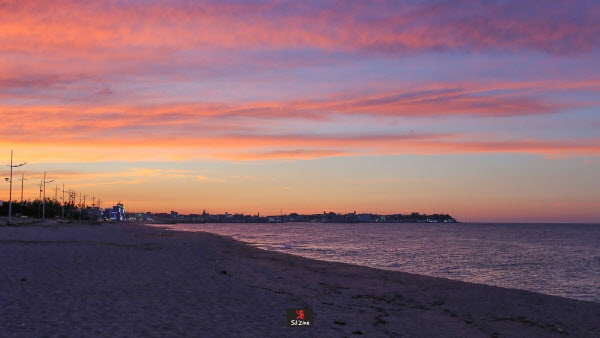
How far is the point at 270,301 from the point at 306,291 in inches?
198

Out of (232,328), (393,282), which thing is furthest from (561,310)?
(232,328)

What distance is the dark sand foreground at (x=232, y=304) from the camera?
1276 centimetres

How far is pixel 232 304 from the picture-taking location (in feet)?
55.3

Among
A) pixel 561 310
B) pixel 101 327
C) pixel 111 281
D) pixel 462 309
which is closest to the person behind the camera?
pixel 101 327

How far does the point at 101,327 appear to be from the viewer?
38.8 feet

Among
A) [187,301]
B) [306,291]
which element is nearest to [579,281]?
[306,291]

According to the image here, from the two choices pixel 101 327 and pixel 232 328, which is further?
pixel 232 328

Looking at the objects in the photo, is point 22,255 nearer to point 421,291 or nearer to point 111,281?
point 111,281

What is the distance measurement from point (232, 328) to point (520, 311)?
15.7 meters

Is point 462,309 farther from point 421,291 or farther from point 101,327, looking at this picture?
point 101,327

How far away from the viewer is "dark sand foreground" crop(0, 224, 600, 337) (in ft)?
41.9

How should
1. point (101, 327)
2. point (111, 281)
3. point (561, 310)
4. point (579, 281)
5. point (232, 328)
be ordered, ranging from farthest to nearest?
point (579, 281) → point (561, 310) → point (111, 281) → point (232, 328) → point (101, 327)

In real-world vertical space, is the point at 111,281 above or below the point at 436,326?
above

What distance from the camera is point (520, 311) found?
2228cm
